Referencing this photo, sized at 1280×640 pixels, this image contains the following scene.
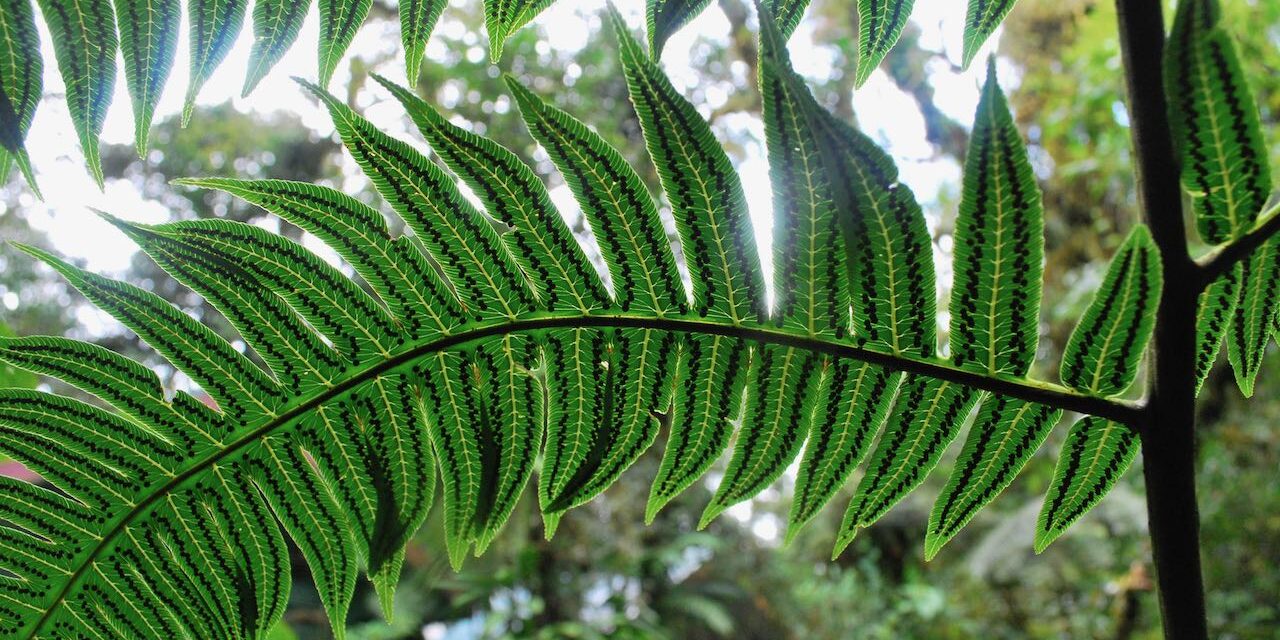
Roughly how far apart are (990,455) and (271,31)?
0.71m

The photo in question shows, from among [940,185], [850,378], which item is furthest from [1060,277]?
[850,378]

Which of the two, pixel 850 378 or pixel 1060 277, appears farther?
pixel 1060 277

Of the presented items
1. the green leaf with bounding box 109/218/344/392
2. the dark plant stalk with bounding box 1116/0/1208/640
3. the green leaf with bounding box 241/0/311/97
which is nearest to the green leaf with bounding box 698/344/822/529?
the dark plant stalk with bounding box 1116/0/1208/640

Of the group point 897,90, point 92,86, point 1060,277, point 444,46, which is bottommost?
point 1060,277

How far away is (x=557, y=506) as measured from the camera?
2.24 ft

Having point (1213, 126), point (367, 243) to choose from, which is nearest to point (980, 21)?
point (1213, 126)

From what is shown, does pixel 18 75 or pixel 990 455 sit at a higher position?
pixel 18 75

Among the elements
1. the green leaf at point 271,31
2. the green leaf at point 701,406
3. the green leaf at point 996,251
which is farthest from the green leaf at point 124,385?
the green leaf at point 996,251

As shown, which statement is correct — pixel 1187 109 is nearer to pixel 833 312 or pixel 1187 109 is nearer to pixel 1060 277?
pixel 833 312

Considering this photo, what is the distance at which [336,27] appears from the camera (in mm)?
679

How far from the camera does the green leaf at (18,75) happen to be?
61 cm

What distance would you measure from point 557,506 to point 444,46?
4.31 meters

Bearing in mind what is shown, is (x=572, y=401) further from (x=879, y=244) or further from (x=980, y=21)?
(x=980, y=21)

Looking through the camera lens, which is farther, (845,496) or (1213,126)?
(845,496)
